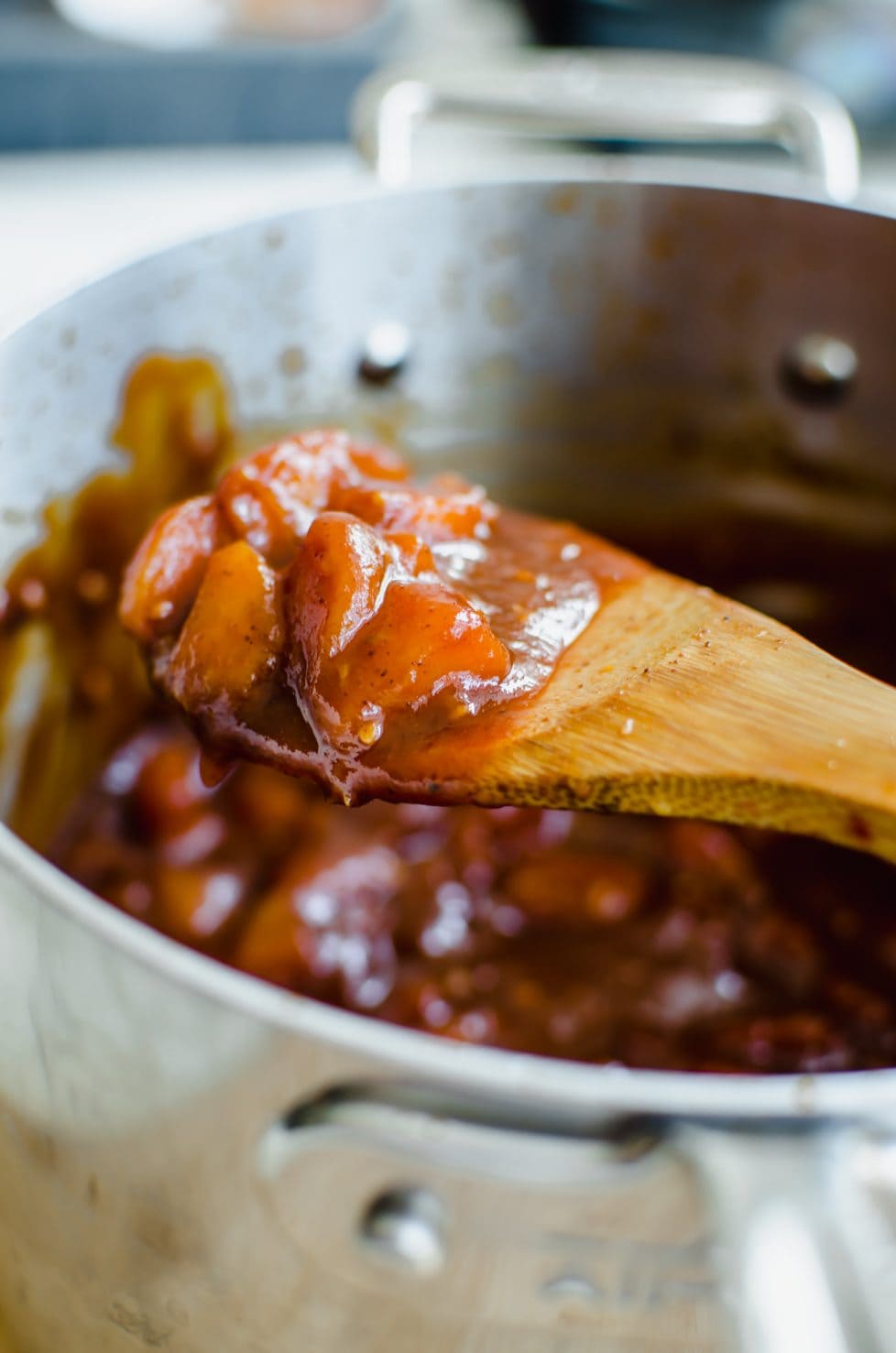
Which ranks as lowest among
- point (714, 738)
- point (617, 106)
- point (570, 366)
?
point (714, 738)

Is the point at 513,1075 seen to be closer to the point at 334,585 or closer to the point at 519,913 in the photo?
the point at 334,585

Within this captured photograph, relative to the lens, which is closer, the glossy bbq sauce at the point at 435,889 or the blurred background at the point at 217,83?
the glossy bbq sauce at the point at 435,889

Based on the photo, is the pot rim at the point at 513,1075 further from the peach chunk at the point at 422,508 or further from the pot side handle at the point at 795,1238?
the peach chunk at the point at 422,508

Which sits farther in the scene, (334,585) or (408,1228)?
(334,585)

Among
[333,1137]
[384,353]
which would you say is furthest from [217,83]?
[333,1137]

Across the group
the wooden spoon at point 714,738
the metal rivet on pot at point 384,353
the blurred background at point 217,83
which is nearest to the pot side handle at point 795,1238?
the wooden spoon at point 714,738

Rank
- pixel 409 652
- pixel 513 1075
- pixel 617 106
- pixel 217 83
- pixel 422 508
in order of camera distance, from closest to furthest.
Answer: pixel 513 1075, pixel 409 652, pixel 422 508, pixel 617 106, pixel 217 83
